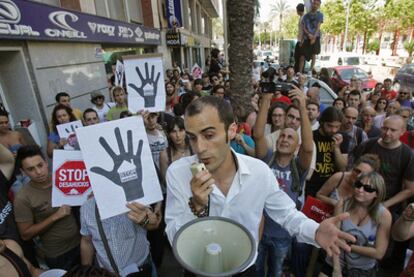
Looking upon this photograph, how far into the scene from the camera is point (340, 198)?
246 cm

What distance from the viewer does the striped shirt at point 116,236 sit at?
203 centimetres

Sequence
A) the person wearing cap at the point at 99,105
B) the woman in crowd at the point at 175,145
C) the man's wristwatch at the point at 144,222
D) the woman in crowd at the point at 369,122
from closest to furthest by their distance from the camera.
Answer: the man's wristwatch at the point at 144,222
the woman in crowd at the point at 175,145
the woman in crowd at the point at 369,122
the person wearing cap at the point at 99,105

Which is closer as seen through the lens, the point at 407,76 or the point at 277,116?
the point at 277,116

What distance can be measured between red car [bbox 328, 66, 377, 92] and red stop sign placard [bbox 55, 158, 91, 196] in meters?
11.4

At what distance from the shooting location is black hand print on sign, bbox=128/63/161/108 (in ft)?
11.3

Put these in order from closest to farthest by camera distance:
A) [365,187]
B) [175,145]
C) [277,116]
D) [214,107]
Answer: [214,107] < [365,187] < [175,145] < [277,116]

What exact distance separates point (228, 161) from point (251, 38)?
504cm

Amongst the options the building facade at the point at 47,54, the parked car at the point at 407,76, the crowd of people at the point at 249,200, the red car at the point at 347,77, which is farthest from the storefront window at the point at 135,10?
the parked car at the point at 407,76

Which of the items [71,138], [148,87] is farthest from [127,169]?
[71,138]

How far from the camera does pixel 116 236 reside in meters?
2.06

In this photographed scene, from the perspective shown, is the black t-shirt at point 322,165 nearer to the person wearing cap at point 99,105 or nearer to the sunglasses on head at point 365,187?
the sunglasses on head at point 365,187

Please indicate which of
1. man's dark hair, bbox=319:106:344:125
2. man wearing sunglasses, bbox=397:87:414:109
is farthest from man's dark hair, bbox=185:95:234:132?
man wearing sunglasses, bbox=397:87:414:109

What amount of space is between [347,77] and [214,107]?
1241 cm

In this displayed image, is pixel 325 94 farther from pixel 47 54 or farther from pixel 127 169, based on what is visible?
pixel 47 54
